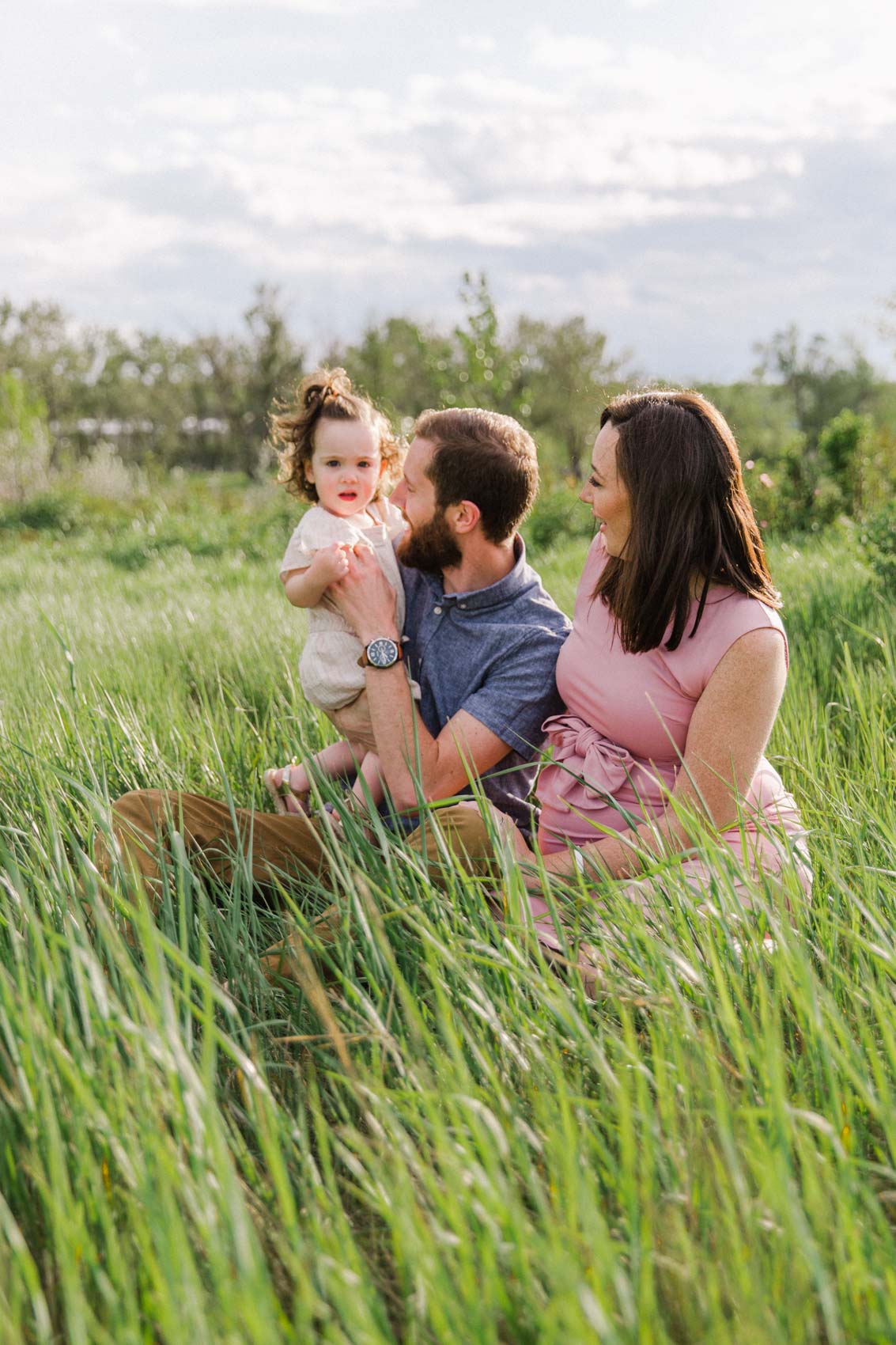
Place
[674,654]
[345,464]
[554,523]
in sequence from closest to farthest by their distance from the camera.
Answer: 1. [674,654]
2. [345,464]
3. [554,523]

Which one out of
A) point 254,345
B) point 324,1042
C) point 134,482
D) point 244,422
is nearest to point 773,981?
point 324,1042

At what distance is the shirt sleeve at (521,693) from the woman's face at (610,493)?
1.06ft

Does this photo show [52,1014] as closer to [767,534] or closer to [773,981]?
[773,981]

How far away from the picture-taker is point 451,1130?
1.16 m

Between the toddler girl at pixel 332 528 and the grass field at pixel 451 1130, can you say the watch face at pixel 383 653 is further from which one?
the grass field at pixel 451 1130

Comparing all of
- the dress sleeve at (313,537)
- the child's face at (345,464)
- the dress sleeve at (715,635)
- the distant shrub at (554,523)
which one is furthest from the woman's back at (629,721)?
the distant shrub at (554,523)

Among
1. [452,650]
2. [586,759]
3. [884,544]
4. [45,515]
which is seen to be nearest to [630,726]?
[586,759]

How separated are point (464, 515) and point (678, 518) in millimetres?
508

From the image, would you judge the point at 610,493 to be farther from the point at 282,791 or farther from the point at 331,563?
the point at 282,791

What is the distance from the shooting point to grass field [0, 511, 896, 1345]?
962mm

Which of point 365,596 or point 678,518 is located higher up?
point 678,518

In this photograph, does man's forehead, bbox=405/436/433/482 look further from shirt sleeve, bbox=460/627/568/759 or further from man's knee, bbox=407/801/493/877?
man's knee, bbox=407/801/493/877

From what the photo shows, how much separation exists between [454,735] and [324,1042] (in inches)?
33.0

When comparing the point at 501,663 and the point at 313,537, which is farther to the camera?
the point at 313,537
